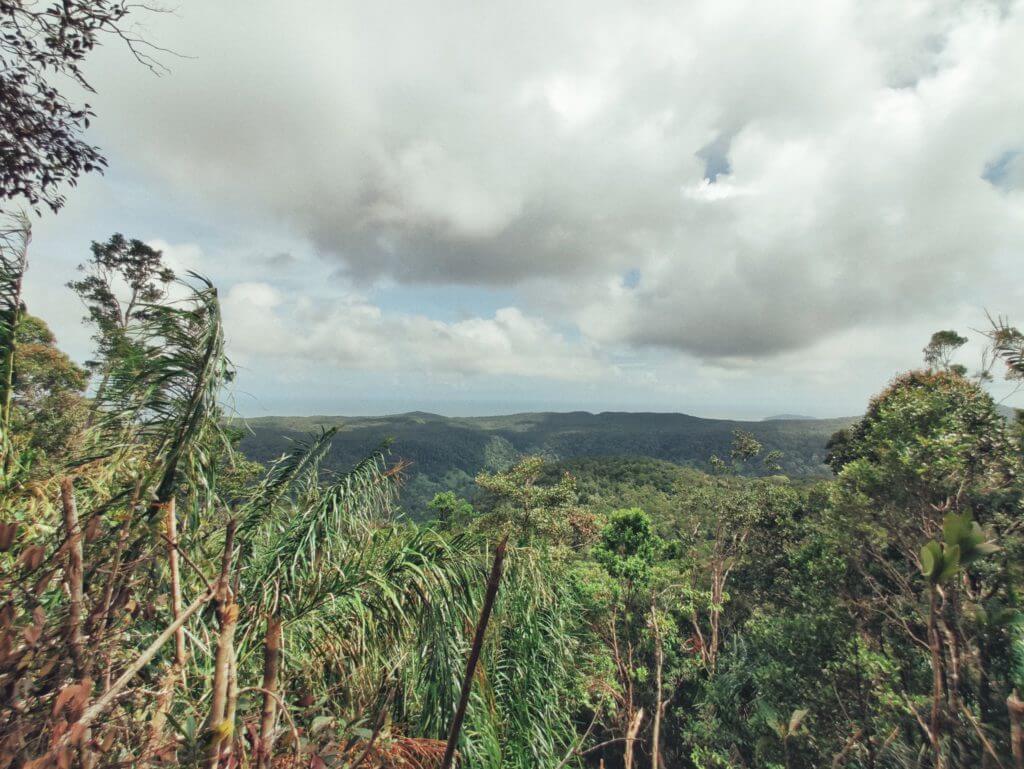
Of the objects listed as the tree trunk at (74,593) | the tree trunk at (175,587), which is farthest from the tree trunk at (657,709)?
the tree trunk at (175,587)

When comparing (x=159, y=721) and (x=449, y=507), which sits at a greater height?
(x=159, y=721)

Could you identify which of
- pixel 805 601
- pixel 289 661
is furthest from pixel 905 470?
pixel 289 661

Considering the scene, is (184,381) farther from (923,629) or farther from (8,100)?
(923,629)

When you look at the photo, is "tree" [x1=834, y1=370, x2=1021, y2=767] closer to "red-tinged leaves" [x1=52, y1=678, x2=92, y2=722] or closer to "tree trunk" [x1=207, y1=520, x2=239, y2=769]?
"tree trunk" [x1=207, y1=520, x2=239, y2=769]

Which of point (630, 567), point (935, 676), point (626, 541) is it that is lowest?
point (630, 567)

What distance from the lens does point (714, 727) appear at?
39.2 ft

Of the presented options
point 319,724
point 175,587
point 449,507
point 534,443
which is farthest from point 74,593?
point 534,443

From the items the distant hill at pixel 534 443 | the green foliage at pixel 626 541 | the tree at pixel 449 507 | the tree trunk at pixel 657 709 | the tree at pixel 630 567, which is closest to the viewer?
the tree trunk at pixel 657 709

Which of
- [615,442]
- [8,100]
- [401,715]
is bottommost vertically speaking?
[615,442]

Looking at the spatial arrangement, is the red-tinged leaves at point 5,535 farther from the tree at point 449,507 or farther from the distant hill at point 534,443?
the distant hill at point 534,443

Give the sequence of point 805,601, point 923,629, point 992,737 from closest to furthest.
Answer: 1. point 992,737
2. point 923,629
3. point 805,601

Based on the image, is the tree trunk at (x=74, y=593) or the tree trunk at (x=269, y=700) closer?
the tree trunk at (x=269, y=700)

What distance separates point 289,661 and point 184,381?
5.85ft

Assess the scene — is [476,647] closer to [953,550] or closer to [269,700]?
[269,700]
